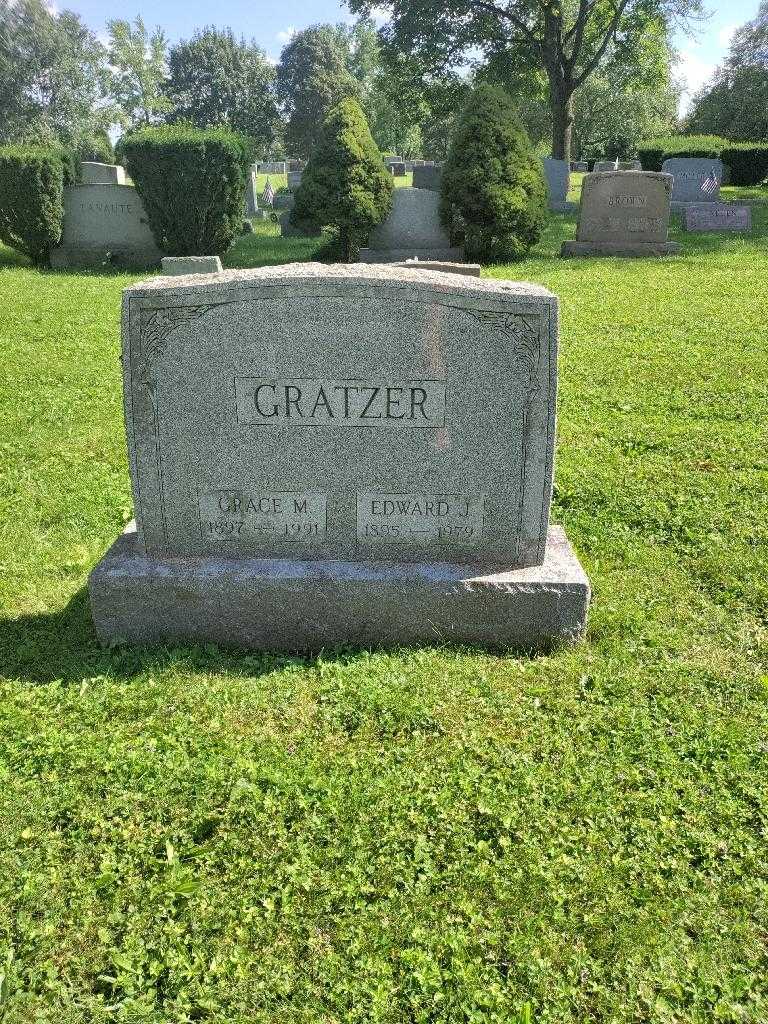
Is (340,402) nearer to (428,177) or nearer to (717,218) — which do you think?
(717,218)

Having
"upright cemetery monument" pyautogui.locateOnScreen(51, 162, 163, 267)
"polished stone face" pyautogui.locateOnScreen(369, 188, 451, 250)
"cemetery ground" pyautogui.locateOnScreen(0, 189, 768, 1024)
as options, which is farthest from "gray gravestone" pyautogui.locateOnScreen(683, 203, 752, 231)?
"cemetery ground" pyautogui.locateOnScreen(0, 189, 768, 1024)

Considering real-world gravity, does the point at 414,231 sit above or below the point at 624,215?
below

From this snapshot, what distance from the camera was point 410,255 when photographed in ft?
46.2

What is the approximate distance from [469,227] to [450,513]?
11374 mm

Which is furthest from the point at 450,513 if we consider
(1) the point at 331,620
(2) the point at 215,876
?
(2) the point at 215,876

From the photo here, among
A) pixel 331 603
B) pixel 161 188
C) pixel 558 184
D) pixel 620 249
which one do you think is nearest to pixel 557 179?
pixel 558 184

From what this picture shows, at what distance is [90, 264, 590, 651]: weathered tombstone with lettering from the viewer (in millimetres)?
3100

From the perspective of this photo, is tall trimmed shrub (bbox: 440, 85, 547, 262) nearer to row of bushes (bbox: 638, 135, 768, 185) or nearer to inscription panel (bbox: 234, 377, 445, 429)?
inscription panel (bbox: 234, 377, 445, 429)

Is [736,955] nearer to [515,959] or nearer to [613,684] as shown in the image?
[515,959]

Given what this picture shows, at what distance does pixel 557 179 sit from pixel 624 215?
794cm

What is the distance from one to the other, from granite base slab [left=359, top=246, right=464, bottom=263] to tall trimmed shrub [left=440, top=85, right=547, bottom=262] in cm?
34

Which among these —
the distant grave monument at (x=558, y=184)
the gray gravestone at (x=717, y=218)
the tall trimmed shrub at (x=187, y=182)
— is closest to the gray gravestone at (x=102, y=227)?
the tall trimmed shrub at (x=187, y=182)

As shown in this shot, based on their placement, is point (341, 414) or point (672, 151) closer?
point (341, 414)

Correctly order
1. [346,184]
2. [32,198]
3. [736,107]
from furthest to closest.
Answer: [736,107]
[32,198]
[346,184]
